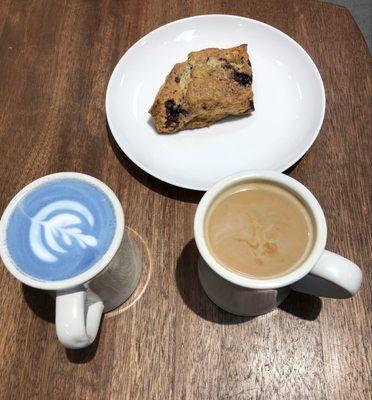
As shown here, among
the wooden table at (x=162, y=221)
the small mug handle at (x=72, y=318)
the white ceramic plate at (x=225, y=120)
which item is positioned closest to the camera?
the small mug handle at (x=72, y=318)

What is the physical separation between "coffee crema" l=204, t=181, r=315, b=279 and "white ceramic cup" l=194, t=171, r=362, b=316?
0.01 m

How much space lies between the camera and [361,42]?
1026mm

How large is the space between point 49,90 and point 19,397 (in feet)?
2.09

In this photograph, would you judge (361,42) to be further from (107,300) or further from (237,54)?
(107,300)

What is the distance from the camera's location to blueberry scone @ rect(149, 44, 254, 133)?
2.98 feet

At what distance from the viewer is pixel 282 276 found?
1.93 feet

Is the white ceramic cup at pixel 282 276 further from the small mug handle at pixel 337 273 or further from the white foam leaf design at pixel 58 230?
the white foam leaf design at pixel 58 230

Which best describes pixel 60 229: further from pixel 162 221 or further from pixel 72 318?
pixel 162 221

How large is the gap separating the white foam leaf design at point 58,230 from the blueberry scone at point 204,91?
336 millimetres

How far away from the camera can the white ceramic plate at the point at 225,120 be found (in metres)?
0.87

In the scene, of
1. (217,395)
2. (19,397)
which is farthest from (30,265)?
(217,395)

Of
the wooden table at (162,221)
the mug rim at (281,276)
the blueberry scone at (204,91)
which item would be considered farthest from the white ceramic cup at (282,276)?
the blueberry scone at (204,91)

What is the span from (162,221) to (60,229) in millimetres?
252

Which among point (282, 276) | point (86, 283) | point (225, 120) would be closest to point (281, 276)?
point (282, 276)
